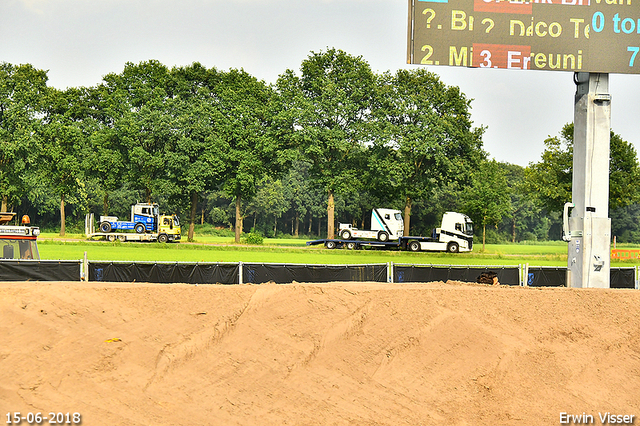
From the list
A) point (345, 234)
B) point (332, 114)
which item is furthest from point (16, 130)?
point (345, 234)

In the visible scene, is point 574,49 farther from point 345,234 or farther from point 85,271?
point 345,234

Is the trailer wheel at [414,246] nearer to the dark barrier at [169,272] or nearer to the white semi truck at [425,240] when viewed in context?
the white semi truck at [425,240]

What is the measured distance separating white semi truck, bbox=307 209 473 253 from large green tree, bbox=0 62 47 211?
3346cm

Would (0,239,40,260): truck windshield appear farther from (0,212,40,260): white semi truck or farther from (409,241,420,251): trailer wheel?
(409,241,420,251): trailer wheel

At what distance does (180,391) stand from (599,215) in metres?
13.8

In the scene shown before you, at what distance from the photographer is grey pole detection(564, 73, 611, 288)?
17.0 m

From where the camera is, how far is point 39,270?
19.0 metres

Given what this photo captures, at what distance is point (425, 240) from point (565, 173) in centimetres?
1794

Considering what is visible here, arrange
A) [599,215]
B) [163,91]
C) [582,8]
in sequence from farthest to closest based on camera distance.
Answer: [163,91], [599,215], [582,8]

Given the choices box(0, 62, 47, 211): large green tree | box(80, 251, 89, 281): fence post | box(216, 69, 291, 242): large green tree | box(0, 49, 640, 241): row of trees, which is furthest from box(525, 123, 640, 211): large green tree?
box(0, 62, 47, 211): large green tree

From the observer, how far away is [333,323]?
11602mm

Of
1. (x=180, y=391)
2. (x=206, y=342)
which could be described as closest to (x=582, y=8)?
(x=206, y=342)

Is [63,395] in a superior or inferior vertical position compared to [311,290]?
inferior

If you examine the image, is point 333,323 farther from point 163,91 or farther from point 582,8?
point 163,91
